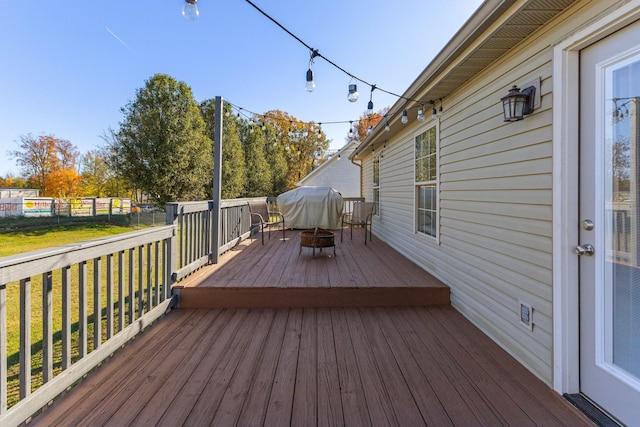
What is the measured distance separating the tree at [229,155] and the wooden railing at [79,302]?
12737mm

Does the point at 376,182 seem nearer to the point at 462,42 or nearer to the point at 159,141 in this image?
the point at 462,42

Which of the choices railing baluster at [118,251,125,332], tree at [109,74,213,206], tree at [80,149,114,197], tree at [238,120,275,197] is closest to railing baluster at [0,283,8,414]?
railing baluster at [118,251,125,332]

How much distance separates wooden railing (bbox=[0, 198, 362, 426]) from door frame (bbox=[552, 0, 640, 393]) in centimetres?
280

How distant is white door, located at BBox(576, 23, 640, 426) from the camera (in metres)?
1.47

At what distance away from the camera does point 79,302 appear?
1875mm

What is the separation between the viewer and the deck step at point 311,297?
3102 millimetres

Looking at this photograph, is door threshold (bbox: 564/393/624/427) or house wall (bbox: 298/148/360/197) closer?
door threshold (bbox: 564/393/624/427)

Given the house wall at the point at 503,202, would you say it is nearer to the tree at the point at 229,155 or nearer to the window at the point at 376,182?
the window at the point at 376,182

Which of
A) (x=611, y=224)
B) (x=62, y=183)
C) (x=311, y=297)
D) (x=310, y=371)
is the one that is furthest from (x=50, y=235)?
(x=611, y=224)

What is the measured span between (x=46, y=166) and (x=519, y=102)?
3448 centimetres

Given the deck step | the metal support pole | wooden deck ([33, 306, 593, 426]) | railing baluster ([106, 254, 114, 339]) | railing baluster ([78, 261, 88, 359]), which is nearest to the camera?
wooden deck ([33, 306, 593, 426])

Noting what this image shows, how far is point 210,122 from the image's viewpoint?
17.6m

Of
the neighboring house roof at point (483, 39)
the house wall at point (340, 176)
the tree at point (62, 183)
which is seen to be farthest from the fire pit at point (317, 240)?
the tree at point (62, 183)

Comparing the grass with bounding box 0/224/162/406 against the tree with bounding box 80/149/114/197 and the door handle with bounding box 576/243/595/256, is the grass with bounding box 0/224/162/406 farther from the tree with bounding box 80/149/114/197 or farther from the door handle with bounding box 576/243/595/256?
the tree with bounding box 80/149/114/197
